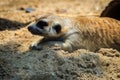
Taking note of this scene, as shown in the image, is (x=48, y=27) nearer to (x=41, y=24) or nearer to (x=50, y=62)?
(x=41, y=24)

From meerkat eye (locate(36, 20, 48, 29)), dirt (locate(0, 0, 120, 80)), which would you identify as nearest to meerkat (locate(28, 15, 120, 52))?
meerkat eye (locate(36, 20, 48, 29))

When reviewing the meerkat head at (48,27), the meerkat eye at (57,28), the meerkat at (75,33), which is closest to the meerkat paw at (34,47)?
the meerkat at (75,33)

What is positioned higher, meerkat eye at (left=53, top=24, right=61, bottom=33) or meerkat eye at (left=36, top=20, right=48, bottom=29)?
meerkat eye at (left=36, top=20, right=48, bottom=29)

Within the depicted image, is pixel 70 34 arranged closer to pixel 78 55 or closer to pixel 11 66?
pixel 78 55

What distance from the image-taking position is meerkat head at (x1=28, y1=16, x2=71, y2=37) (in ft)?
14.9

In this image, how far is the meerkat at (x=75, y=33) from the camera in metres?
4.57

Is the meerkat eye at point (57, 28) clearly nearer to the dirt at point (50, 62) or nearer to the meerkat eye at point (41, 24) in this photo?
the meerkat eye at point (41, 24)

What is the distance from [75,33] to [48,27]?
1.34 feet

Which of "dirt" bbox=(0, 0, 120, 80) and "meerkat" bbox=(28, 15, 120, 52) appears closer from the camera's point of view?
"dirt" bbox=(0, 0, 120, 80)

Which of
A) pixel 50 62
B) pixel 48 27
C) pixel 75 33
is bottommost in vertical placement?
pixel 50 62

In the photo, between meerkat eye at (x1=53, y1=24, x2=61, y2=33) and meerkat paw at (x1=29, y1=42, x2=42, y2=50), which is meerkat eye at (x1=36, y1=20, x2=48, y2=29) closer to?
meerkat eye at (x1=53, y1=24, x2=61, y2=33)

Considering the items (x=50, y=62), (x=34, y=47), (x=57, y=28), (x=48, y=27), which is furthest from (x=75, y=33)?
(x=50, y=62)

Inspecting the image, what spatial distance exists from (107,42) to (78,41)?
0.46 meters

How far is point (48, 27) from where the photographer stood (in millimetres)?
4574
